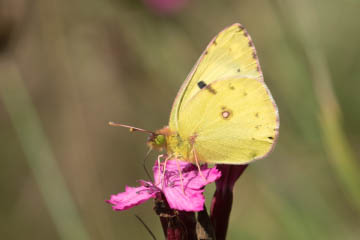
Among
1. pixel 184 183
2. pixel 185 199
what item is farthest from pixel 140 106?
pixel 185 199

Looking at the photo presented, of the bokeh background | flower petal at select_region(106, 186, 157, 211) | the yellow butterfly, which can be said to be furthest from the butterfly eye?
the bokeh background

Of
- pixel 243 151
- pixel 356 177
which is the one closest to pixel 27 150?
pixel 243 151

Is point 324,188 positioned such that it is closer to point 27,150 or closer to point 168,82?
point 168,82

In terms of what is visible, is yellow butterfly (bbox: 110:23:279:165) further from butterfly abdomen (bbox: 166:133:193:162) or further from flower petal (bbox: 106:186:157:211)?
flower petal (bbox: 106:186:157:211)

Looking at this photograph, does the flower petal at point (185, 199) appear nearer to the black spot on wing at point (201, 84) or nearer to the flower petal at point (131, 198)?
the flower petal at point (131, 198)

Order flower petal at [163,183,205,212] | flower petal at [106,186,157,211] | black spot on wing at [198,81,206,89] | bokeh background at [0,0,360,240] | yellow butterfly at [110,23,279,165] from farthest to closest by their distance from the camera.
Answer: bokeh background at [0,0,360,240] < black spot on wing at [198,81,206,89] < yellow butterfly at [110,23,279,165] < flower petal at [106,186,157,211] < flower petal at [163,183,205,212]

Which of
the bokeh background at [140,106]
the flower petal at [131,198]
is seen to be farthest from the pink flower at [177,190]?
the bokeh background at [140,106]
